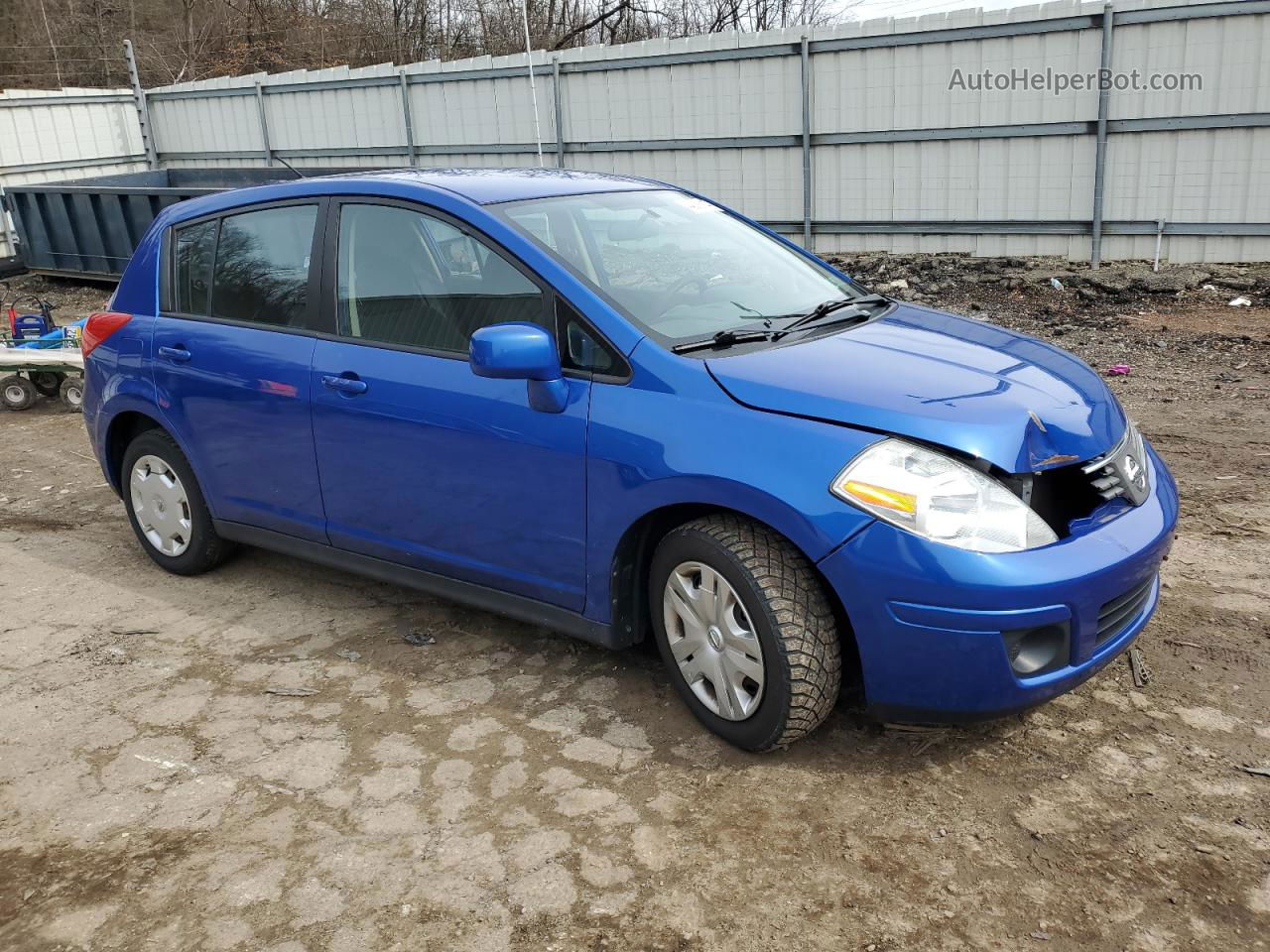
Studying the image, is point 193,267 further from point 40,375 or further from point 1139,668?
point 40,375

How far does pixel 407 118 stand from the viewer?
16.2 meters

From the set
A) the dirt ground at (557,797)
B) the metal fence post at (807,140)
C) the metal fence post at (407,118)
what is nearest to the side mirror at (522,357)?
Result: the dirt ground at (557,797)

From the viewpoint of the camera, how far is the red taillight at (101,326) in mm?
4887

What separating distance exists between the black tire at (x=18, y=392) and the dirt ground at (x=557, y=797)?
4.76 metres

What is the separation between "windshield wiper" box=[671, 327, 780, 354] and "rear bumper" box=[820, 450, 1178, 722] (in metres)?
0.83

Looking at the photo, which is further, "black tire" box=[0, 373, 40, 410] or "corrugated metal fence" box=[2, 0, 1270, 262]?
"corrugated metal fence" box=[2, 0, 1270, 262]

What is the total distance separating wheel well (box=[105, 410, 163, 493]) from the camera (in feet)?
16.3

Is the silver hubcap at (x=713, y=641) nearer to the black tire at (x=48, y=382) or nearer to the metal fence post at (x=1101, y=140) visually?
the black tire at (x=48, y=382)

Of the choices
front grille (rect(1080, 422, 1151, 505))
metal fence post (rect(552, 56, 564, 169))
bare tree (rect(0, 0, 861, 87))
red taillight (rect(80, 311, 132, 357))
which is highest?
bare tree (rect(0, 0, 861, 87))

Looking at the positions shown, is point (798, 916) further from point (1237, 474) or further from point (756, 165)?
point (756, 165)

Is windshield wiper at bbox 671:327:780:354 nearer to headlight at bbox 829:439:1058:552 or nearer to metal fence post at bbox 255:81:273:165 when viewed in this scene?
headlight at bbox 829:439:1058:552

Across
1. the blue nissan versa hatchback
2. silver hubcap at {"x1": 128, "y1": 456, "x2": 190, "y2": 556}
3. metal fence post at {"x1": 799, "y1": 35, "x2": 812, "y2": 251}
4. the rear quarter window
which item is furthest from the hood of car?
metal fence post at {"x1": 799, "y1": 35, "x2": 812, "y2": 251}

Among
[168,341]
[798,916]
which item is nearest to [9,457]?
[168,341]

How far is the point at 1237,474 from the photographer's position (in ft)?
18.1
